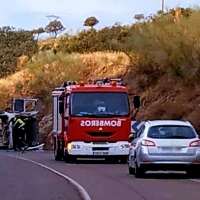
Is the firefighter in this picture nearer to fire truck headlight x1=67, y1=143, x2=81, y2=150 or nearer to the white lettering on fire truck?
fire truck headlight x1=67, y1=143, x2=81, y2=150

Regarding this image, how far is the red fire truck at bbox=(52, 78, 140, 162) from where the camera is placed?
32562 millimetres

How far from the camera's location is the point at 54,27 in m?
118

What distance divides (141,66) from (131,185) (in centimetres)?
3674

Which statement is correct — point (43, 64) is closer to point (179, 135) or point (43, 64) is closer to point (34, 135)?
point (34, 135)

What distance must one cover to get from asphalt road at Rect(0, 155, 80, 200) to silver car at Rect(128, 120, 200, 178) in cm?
249

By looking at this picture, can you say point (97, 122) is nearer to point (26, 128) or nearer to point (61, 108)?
point (61, 108)

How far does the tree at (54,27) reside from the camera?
11731 centimetres

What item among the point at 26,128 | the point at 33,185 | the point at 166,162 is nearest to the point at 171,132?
the point at 166,162

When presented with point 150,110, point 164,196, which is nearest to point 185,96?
point 150,110

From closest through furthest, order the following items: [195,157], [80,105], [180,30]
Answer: [195,157] < [80,105] < [180,30]

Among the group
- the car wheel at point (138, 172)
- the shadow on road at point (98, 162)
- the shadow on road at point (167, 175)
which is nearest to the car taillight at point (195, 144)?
the shadow on road at point (167, 175)

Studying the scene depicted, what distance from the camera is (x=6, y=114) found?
54656 mm

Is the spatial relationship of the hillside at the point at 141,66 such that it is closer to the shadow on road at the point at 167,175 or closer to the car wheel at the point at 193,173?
the shadow on road at the point at 167,175

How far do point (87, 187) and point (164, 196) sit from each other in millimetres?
3142
